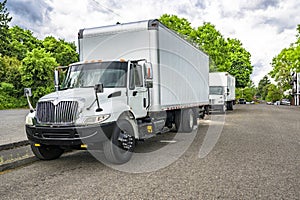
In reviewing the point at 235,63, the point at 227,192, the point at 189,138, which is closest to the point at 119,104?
the point at 227,192

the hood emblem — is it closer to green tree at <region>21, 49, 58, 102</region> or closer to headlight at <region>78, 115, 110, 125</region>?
headlight at <region>78, 115, 110, 125</region>

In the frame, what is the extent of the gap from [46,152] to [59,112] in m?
1.56

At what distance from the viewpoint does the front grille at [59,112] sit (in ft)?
18.9

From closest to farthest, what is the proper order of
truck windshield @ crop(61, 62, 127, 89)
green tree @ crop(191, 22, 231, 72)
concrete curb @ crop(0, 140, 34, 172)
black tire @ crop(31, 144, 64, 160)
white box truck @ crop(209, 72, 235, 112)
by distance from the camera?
concrete curb @ crop(0, 140, 34, 172), black tire @ crop(31, 144, 64, 160), truck windshield @ crop(61, 62, 127, 89), white box truck @ crop(209, 72, 235, 112), green tree @ crop(191, 22, 231, 72)

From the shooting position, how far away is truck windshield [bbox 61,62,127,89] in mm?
6887

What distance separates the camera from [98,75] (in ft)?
23.1

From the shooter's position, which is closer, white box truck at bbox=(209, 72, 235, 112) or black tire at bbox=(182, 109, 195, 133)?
black tire at bbox=(182, 109, 195, 133)

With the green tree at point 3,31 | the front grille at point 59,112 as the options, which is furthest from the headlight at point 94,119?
the green tree at point 3,31

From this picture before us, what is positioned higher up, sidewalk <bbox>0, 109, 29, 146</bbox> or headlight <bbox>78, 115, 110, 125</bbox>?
headlight <bbox>78, 115, 110, 125</bbox>

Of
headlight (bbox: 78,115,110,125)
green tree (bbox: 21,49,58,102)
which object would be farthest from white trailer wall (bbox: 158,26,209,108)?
green tree (bbox: 21,49,58,102)

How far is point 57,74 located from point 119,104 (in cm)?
237

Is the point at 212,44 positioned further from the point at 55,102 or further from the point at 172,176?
the point at 172,176

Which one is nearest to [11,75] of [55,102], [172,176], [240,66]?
[55,102]

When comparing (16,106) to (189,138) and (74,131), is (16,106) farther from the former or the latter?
(74,131)
